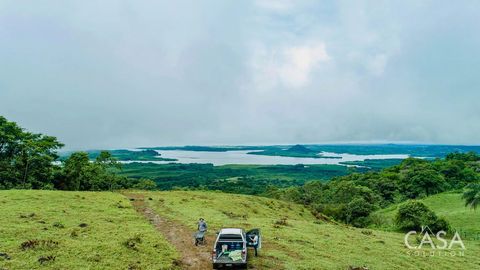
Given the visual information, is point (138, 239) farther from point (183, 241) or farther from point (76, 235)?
point (76, 235)

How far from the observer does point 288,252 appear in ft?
86.3

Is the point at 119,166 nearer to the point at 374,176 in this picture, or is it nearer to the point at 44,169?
the point at 44,169

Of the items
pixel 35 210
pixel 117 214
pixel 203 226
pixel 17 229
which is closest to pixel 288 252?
pixel 203 226

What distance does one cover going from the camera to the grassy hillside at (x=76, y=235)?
21.0 m

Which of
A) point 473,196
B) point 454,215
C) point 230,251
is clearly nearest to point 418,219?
point 473,196

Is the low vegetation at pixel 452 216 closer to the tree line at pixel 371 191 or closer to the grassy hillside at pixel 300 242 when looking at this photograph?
the tree line at pixel 371 191

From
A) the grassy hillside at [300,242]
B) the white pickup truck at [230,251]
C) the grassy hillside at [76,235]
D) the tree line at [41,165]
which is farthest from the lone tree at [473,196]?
the tree line at [41,165]

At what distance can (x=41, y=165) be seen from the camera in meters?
61.0

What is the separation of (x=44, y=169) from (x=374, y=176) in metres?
110

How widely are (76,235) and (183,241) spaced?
26.4ft

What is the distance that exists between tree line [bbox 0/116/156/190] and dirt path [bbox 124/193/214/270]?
29050 mm

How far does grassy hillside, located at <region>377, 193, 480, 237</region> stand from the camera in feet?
176

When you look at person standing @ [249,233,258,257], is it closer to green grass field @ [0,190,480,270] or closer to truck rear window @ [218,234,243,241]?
green grass field @ [0,190,480,270]

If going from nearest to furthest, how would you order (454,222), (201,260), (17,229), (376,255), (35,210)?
(201,260)
(17,229)
(376,255)
(35,210)
(454,222)
